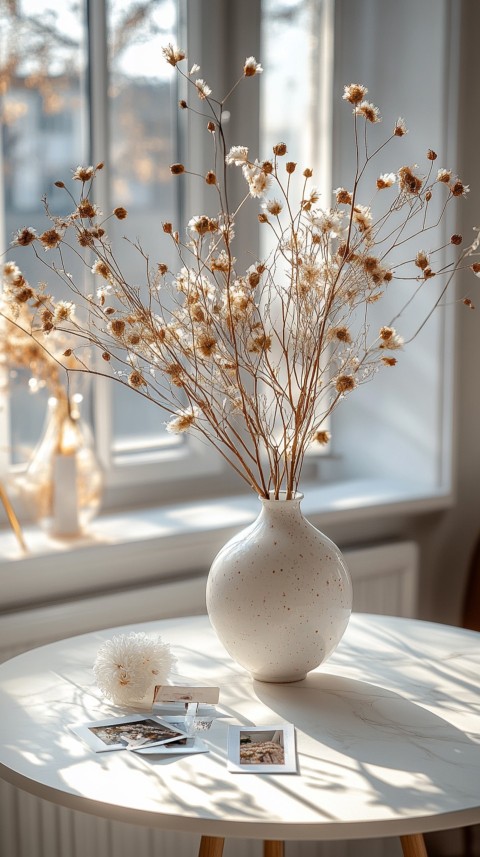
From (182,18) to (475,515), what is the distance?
4.11 ft

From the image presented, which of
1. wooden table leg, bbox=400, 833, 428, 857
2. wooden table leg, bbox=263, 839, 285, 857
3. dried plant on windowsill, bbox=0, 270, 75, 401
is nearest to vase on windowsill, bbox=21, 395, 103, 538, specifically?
dried plant on windowsill, bbox=0, 270, 75, 401

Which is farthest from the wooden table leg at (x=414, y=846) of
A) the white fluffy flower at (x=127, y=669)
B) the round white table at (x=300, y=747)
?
the white fluffy flower at (x=127, y=669)

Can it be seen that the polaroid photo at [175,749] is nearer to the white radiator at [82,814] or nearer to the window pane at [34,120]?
the white radiator at [82,814]

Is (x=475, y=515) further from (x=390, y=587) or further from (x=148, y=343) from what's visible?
(x=148, y=343)

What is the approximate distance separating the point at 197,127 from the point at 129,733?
4.45 feet

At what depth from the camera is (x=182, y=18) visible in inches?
83.8

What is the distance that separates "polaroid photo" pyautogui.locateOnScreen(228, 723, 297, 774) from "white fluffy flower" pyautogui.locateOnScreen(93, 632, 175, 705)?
0.42ft

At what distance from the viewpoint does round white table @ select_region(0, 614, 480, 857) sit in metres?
1.00

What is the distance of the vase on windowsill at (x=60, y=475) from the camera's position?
71.7 inches

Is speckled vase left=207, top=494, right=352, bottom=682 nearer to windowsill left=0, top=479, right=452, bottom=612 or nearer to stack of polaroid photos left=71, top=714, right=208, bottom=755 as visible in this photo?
stack of polaroid photos left=71, top=714, right=208, bottom=755

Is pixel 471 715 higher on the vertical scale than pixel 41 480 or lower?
lower

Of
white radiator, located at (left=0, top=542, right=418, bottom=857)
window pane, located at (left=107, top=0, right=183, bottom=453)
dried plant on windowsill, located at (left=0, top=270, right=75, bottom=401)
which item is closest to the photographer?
white radiator, located at (left=0, top=542, right=418, bottom=857)

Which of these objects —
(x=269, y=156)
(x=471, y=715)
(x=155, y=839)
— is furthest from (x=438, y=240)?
(x=155, y=839)

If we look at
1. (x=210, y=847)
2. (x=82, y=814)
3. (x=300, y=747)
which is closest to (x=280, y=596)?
(x=300, y=747)
